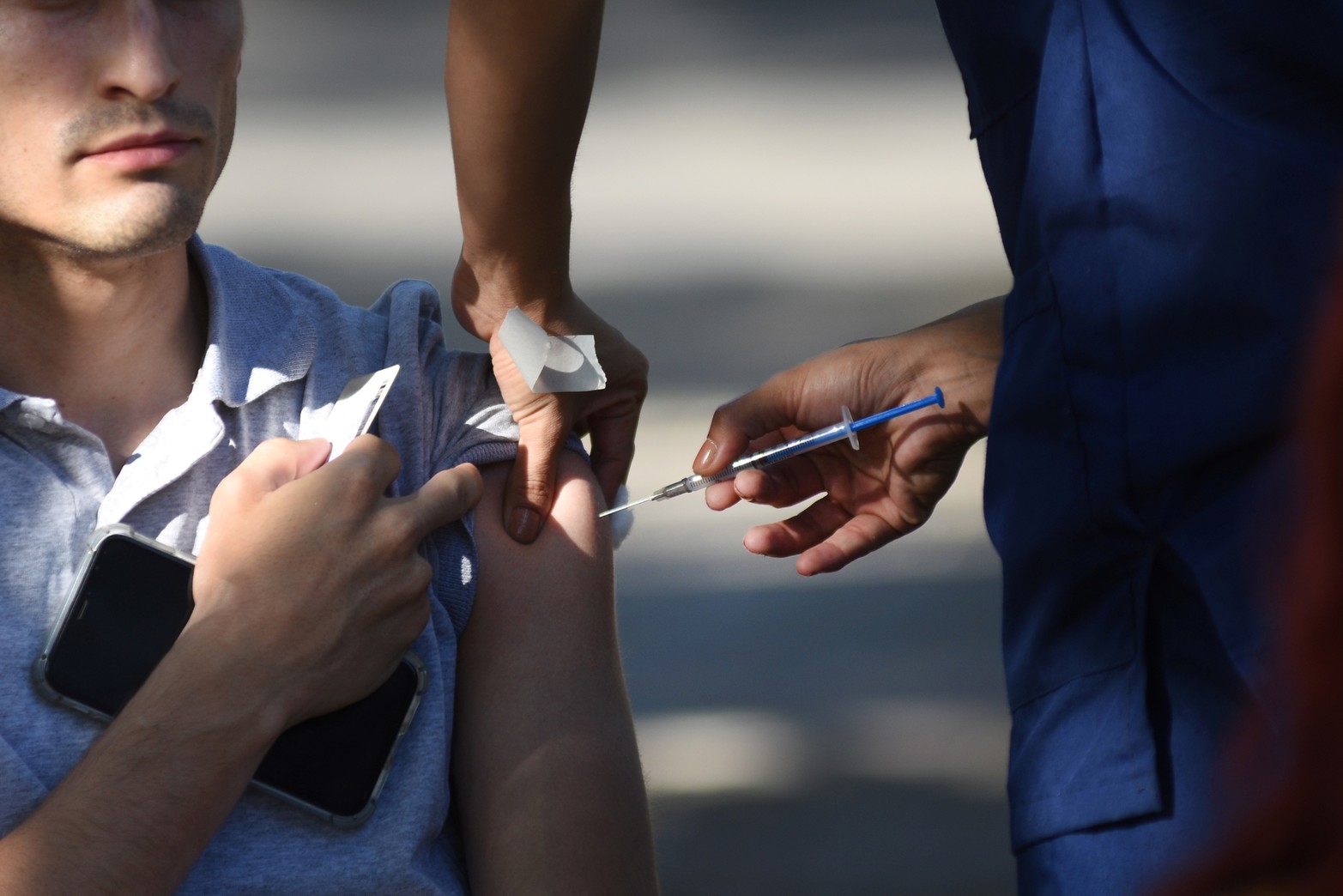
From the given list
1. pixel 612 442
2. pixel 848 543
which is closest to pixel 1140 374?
pixel 848 543

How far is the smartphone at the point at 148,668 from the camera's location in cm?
113

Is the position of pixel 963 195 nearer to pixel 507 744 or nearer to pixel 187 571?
pixel 507 744

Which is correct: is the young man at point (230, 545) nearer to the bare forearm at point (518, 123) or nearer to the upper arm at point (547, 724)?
the upper arm at point (547, 724)

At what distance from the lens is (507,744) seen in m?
1.29

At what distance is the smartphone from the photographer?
113cm

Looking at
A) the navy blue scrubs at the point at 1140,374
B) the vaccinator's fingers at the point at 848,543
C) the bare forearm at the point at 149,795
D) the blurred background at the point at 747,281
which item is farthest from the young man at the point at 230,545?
the blurred background at the point at 747,281

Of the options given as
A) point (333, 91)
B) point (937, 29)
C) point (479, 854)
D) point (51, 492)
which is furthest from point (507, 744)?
point (937, 29)

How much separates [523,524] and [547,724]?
214mm

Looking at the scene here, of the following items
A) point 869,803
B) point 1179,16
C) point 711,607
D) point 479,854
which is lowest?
point 869,803

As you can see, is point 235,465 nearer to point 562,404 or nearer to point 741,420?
point 562,404

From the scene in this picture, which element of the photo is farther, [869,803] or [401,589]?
[869,803]

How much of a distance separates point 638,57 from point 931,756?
149 cm

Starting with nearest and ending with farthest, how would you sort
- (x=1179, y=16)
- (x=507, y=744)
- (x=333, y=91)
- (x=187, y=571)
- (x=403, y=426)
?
(x=1179, y=16), (x=187, y=571), (x=507, y=744), (x=403, y=426), (x=333, y=91)

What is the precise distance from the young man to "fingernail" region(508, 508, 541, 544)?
0.02m
